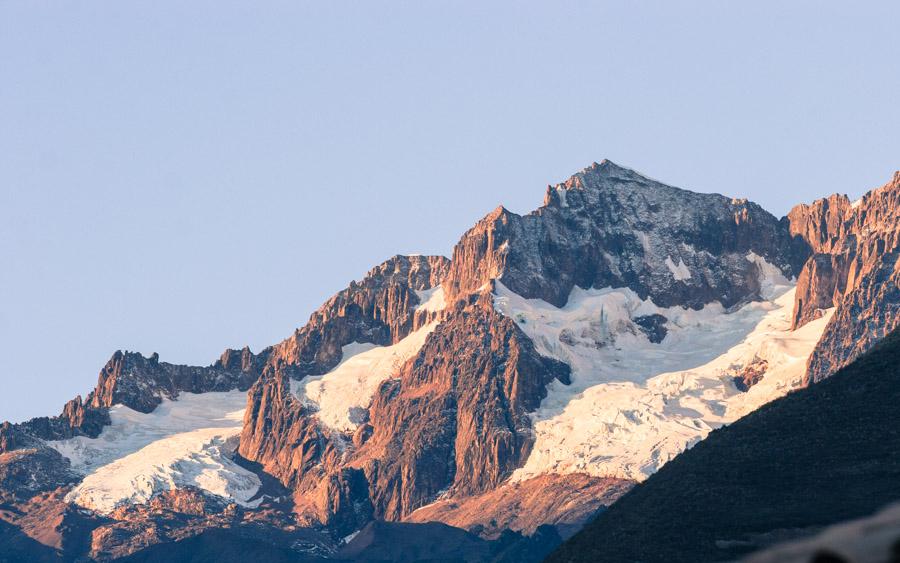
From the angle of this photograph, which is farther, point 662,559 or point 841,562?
point 662,559

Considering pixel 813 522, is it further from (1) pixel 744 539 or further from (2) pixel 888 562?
(2) pixel 888 562

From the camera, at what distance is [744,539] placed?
19638 cm

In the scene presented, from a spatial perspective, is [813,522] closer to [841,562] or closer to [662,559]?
[662,559]

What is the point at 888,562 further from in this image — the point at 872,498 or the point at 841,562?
the point at 872,498

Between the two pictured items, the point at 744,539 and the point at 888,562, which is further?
the point at 744,539

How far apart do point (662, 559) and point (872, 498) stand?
932 inches

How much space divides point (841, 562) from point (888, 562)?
4.49 feet

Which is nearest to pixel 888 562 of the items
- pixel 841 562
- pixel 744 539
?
pixel 841 562

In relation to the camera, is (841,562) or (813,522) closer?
(841,562)

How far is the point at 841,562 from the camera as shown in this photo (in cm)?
5522

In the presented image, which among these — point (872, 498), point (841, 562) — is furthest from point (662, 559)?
point (841, 562)

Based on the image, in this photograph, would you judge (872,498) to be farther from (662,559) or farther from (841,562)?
(841,562)

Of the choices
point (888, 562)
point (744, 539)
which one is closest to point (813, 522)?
point (744, 539)

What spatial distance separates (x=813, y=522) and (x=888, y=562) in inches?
5667
